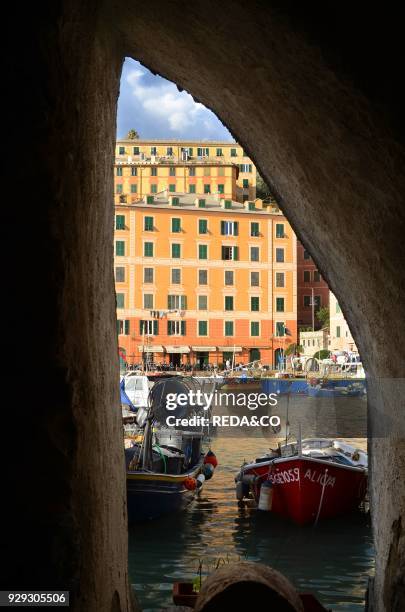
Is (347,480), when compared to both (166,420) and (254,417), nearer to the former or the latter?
(166,420)

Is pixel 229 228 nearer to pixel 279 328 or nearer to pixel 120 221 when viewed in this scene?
pixel 120 221

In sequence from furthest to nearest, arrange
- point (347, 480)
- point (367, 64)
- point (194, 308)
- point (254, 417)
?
1. point (194, 308)
2. point (254, 417)
3. point (347, 480)
4. point (367, 64)

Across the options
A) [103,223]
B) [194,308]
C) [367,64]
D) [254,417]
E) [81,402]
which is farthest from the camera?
[194,308]

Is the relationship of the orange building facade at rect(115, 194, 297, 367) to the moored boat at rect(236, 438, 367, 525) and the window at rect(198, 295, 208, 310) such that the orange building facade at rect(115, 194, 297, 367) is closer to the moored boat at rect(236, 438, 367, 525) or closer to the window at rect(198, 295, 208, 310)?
the window at rect(198, 295, 208, 310)

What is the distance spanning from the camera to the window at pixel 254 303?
49.4 m

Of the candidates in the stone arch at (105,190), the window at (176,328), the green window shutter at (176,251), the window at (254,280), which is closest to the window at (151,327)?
the window at (176,328)

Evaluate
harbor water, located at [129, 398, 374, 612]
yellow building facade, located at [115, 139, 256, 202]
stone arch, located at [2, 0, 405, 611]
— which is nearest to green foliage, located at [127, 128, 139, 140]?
yellow building facade, located at [115, 139, 256, 202]

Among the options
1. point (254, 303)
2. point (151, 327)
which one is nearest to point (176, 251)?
point (151, 327)

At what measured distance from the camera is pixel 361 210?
348 cm

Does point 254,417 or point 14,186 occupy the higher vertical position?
point 14,186

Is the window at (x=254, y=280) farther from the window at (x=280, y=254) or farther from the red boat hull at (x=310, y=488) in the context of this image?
the red boat hull at (x=310, y=488)

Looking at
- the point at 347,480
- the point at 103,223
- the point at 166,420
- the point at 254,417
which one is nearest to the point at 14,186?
the point at 103,223

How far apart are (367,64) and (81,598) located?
2.31m

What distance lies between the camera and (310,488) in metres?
13.4
